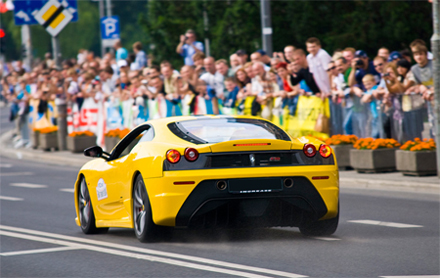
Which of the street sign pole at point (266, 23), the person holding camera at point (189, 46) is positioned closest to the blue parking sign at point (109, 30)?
the person holding camera at point (189, 46)

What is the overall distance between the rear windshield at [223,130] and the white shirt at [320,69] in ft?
26.7

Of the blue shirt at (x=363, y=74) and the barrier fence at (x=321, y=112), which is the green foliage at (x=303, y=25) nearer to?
the barrier fence at (x=321, y=112)

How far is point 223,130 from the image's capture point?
1010 centimetres

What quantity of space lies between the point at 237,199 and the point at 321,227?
3.74ft

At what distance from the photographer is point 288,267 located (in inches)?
323

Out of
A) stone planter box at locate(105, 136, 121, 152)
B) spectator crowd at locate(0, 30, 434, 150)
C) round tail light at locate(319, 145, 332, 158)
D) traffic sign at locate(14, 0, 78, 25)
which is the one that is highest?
traffic sign at locate(14, 0, 78, 25)

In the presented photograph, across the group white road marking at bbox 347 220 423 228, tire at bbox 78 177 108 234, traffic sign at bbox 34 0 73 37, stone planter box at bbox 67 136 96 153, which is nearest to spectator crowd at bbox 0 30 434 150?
stone planter box at bbox 67 136 96 153

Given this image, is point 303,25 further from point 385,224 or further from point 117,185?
point 117,185

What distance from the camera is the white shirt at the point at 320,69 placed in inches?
728

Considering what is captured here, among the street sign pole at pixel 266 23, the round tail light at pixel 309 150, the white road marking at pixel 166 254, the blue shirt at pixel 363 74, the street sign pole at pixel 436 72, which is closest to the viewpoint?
the white road marking at pixel 166 254

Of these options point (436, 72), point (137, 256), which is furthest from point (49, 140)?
point (137, 256)

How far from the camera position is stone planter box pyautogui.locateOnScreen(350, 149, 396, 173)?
17.1 m

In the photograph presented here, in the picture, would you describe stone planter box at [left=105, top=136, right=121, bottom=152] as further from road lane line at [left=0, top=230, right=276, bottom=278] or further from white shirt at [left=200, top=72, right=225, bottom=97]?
road lane line at [left=0, top=230, right=276, bottom=278]

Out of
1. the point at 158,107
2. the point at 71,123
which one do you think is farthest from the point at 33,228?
the point at 71,123
